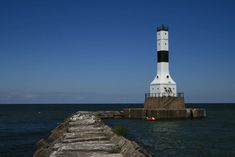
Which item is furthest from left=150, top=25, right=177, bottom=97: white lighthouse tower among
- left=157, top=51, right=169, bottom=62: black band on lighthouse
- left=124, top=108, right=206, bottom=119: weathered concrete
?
left=124, top=108, right=206, bottom=119: weathered concrete

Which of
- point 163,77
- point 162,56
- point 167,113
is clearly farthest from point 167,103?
point 162,56

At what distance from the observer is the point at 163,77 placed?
52562 millimetres

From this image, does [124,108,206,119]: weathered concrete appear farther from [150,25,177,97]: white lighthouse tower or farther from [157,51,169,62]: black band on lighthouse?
[157,51,169,62]: black band on lighthouse

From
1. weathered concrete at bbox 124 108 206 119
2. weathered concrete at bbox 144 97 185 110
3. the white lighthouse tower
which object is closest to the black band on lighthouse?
the white lighthouse tower

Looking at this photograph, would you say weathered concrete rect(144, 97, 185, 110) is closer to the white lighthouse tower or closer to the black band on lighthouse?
the white lighthouse tower

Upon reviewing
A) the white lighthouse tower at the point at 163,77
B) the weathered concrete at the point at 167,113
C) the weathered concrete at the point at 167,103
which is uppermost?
the white lighthouse tower at the point at 163,77

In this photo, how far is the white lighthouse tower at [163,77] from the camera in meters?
52.4

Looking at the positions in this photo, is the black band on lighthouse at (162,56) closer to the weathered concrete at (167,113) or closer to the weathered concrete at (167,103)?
the weathered concrete at (167,103)

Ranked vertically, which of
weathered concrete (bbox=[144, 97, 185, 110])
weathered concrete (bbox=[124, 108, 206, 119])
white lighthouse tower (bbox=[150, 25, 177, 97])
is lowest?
weathered concrete (bbox=[124, 108, 206, 119])

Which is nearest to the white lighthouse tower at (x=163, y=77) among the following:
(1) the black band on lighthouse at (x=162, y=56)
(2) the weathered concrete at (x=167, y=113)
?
(1) the black band on lighthouse at (x=162, y=56)

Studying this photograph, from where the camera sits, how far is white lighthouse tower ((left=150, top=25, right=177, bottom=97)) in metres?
52.4

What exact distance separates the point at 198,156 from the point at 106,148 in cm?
985

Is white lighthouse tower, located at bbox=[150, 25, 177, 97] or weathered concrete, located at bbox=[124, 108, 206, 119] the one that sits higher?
white lighthouse tower, located at bbox=[150, 25, 177, 97]

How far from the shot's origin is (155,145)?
85.6ft
